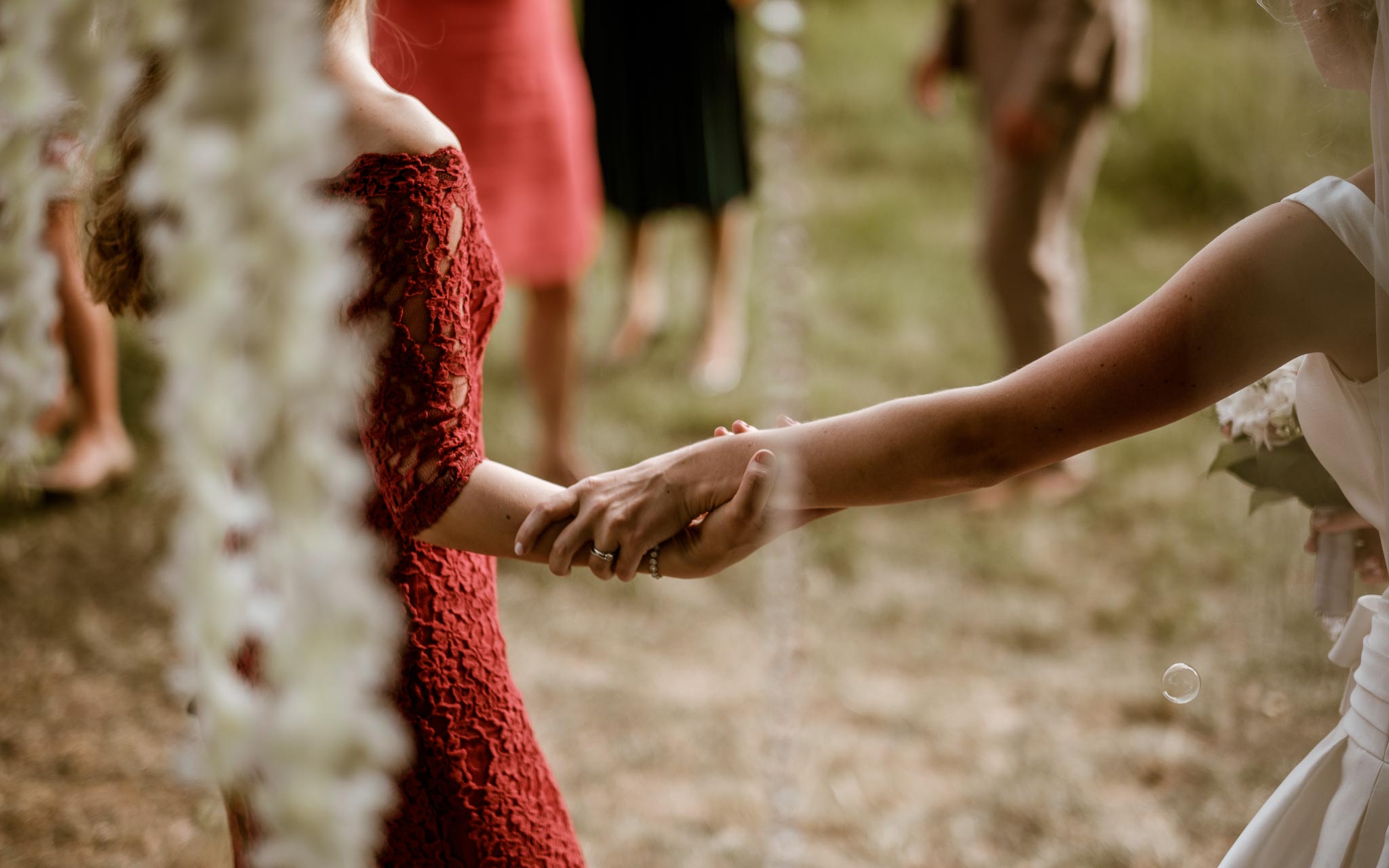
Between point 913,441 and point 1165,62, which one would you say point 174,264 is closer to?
point 913,441

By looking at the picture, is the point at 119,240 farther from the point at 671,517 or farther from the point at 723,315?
the point at 723,315

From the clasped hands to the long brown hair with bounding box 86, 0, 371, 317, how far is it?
525 mm

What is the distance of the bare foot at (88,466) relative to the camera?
11.5 feet

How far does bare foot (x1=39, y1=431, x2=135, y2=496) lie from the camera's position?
11.5 ft

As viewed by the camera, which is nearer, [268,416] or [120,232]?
[268,416]

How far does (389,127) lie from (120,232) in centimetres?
36

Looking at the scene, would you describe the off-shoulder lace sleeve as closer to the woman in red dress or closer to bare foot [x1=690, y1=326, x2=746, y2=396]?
the woman in red dress

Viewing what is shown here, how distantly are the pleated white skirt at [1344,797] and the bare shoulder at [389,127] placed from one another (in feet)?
3.69

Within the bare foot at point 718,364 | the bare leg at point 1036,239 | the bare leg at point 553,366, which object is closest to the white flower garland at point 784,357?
the bare foot at point 718,364

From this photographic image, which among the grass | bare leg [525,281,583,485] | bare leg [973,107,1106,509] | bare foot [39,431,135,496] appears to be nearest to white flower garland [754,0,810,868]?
the grass

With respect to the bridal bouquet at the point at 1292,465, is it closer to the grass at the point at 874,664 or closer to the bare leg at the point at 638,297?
the grass at the point at 874,664

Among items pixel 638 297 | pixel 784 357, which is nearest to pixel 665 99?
pixel 638 297

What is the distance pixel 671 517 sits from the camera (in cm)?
142

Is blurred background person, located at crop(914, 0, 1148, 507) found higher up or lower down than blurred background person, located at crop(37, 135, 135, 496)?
higher up
